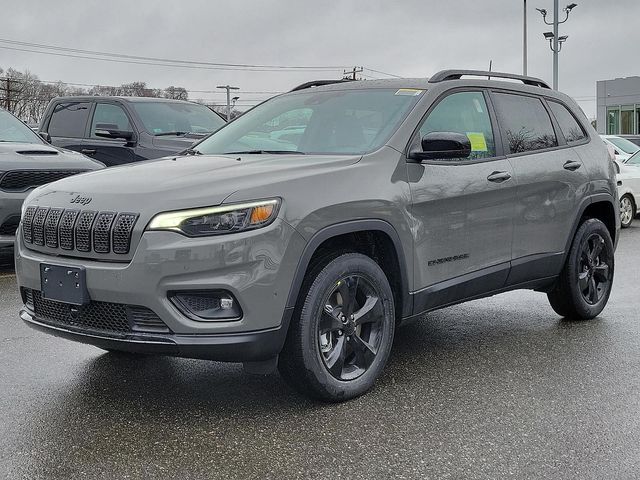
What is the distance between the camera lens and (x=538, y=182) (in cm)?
552

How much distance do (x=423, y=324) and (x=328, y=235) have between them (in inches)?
93.3

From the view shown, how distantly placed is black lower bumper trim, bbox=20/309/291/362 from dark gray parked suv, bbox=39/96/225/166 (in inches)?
273

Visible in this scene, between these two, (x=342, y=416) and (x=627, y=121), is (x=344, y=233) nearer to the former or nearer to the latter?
(x=342, y=416)

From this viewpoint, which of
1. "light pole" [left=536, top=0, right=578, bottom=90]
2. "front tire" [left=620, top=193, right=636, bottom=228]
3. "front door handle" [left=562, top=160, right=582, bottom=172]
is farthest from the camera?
"light pole" [left=536, top=0, right=578, bottom=90]

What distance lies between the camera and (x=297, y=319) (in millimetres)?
3980

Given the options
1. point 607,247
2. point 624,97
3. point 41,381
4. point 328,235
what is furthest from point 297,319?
point 624,97

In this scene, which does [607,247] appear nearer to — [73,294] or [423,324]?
[423,324]

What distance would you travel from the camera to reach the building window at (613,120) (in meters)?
48.8

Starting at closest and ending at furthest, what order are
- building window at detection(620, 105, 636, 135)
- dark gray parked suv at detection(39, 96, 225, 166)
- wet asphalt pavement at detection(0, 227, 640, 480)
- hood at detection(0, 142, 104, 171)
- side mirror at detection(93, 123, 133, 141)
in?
wet asphalt pavement at detection(0, 227, 640, 480) → hood at detection(0, 142, 104, 171) → side mirror at detection(93, 123, 133, 141) → dark gray parked suv at detection(39, 96, 225, 166) → building window at detection(620, 105, 636, 135)

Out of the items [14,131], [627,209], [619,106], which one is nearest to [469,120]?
[14,131]

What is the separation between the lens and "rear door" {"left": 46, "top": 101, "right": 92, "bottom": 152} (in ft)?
38.4

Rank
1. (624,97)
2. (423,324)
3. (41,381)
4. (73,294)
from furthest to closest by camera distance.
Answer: (624,97) → (423,324) → (41,381) → (73,294)

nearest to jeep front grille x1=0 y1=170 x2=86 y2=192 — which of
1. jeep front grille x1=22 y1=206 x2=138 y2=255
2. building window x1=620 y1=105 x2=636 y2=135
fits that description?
jeep front grille x1=22 y1=206 x2=138 y2=255

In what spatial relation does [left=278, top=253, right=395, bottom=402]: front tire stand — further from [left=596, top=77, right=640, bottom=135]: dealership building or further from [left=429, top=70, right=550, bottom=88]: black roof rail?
[left=596, top=77, right=640, bottom=135]: dealership building
